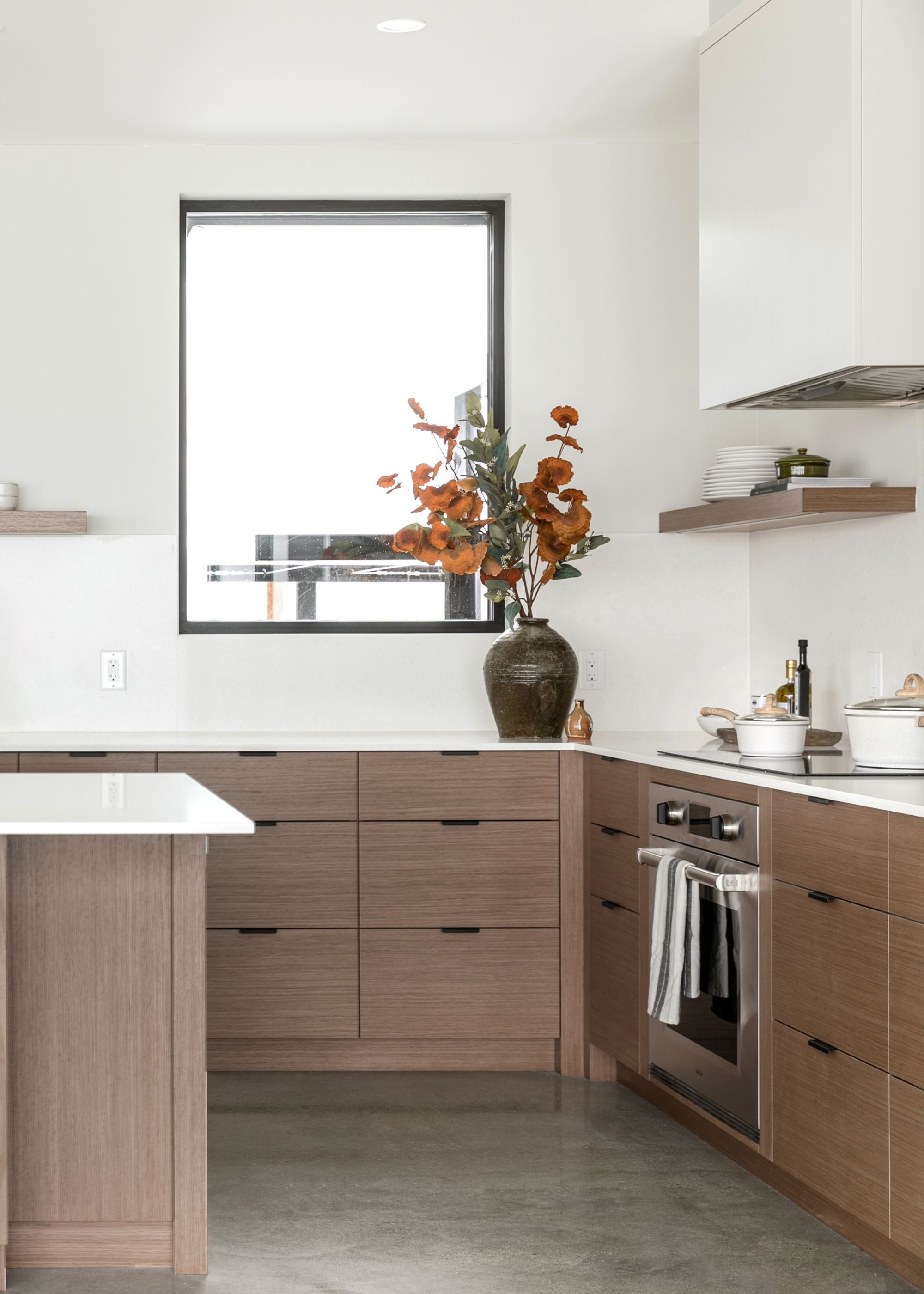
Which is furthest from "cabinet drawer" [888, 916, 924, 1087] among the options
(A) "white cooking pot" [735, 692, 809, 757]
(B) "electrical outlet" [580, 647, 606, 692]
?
(B) "electrical outlet" [580, 647, 606, 692]

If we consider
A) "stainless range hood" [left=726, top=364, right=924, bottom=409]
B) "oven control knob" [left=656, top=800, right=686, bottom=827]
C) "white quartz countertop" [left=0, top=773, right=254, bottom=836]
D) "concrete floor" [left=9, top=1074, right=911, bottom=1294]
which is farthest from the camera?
"oven control knob" [left=656, top=800, right=686, bottom=827]

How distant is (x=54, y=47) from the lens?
3473mm

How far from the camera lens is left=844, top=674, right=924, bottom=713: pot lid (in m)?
2.76

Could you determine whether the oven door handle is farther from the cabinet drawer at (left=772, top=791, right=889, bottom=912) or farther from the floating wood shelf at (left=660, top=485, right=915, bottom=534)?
the floating wood shelf at (left=660, top=485, right=915, bottom=534)

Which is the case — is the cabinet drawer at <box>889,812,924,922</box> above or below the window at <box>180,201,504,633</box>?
below

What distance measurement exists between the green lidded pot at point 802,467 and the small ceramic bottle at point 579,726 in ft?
2.72

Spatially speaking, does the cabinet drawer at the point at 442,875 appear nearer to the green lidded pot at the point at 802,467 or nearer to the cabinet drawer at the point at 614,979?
the cabinet drawer at the point at 614,979

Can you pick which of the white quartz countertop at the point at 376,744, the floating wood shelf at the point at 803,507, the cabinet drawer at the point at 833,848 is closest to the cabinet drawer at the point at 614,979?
the white quartz countertop at the point at 376,744

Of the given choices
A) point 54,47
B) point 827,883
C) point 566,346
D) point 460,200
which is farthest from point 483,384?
point 827,883

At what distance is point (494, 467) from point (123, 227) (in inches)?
56.1

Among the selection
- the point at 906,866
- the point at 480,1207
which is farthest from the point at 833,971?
the point at 480,1207

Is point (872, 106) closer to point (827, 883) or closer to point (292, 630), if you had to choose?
point (827, 883)

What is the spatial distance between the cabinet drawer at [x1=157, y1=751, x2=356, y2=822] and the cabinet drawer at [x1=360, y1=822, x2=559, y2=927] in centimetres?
10

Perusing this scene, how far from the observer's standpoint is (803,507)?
10.7 ft
